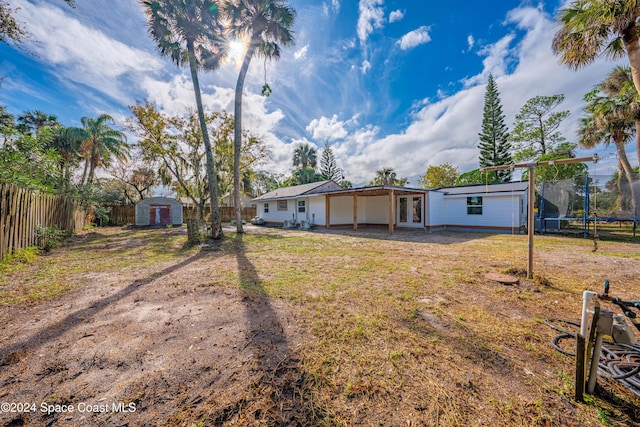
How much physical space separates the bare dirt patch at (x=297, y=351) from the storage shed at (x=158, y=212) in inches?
603

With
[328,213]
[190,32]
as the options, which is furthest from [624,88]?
[190,32]

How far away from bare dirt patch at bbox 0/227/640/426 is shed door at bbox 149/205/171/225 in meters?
15.4

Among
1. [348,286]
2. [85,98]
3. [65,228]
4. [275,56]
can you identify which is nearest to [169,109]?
[85,98]

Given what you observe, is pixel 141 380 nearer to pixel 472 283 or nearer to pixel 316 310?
pixel 316 310

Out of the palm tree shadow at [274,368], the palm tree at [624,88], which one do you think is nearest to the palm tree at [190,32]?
the palm tree shadow at [274,368]

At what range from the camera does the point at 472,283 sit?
4309 millimetres

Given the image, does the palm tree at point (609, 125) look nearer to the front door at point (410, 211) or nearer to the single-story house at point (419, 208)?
the single-story house at point (419, 208)

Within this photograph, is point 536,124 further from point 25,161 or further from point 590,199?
point 25,161

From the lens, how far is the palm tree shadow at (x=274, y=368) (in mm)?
1604

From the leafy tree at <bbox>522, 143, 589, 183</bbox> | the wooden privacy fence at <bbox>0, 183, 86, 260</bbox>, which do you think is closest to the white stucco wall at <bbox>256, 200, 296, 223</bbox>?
the wooden privacy fence at <bbox>0, 183, 86, 260</bbox>

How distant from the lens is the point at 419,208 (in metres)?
14.5

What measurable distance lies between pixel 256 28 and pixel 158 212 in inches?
597

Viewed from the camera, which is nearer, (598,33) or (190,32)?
(598,33)

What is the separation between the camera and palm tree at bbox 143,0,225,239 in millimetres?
9922
